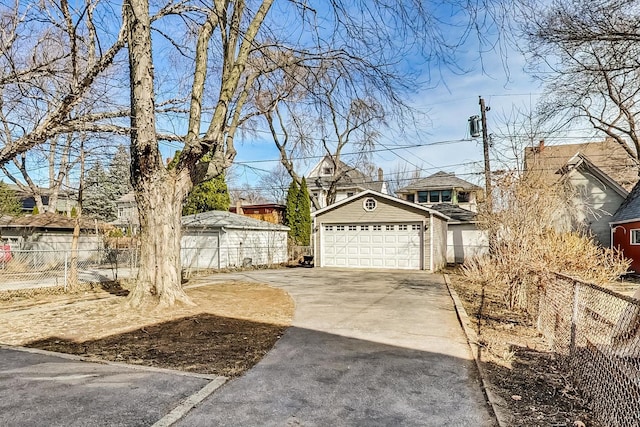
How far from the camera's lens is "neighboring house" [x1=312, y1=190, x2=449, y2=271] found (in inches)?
686

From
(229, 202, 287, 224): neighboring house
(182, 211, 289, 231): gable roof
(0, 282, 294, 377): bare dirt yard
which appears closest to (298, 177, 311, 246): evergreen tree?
(229, 202, 287, 224): neighboring house

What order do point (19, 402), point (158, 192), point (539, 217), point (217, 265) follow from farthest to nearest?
point (217, 265) < point (539, 217) < point (158, 192) < point (19, 402)

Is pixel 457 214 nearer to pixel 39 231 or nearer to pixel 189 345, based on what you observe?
pixel 189 345

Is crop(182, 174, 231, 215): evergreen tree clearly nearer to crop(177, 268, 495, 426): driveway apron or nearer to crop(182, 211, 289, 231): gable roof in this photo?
crop(182, 211, 289, 231): gable roof

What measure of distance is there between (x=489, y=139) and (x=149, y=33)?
1380 centimetres

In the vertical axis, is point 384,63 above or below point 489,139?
below

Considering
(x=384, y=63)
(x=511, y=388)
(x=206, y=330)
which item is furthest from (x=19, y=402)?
(x=384, y=63)

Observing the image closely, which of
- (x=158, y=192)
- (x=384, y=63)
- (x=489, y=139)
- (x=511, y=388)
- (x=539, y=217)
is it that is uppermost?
(x=489, y=139)

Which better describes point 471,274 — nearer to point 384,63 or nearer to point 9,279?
point 384,63

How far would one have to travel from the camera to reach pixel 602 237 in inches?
824

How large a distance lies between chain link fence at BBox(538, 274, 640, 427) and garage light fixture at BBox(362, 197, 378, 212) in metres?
12.6

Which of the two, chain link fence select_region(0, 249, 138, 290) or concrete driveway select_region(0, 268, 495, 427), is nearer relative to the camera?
concrete driveway select_region(0, 268, 495, 427)

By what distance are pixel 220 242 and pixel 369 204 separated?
24.8ft

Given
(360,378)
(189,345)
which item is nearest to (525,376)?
(360,378)
